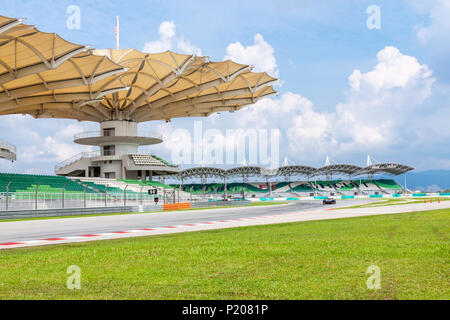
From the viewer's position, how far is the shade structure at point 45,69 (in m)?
29.4

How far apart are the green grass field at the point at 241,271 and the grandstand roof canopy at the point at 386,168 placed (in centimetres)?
8981

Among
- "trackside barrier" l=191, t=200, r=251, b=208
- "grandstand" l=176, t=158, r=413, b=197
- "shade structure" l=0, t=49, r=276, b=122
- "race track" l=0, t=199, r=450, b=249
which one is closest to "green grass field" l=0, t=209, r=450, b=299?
"race track" l=0, t=199, r=450, b=249

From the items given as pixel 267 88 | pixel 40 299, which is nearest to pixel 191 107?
pixel 267 88

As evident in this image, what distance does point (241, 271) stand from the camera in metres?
6.23

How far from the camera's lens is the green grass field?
4.92m

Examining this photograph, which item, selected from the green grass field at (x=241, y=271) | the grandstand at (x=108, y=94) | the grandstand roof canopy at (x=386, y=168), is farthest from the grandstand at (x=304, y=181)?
the green grass field at (x=241, y=271)

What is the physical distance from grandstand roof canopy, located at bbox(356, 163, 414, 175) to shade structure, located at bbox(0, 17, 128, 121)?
68.8m

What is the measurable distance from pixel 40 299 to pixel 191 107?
54773 millimetres

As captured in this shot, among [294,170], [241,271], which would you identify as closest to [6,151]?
[241,271]

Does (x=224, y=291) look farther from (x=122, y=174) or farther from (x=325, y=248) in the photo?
(x=122, y=174)

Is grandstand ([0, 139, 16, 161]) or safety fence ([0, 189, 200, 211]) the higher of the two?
grandstand ([0, 139, 16, 161])

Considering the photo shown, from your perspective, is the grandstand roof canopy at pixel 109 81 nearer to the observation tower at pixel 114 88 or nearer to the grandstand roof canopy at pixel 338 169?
the observation tower at pixel 114 88

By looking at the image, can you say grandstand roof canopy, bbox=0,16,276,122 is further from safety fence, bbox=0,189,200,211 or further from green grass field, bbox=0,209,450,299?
green grass field, bbox=0,209,450,299

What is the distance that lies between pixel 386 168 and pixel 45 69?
81.9 metres
